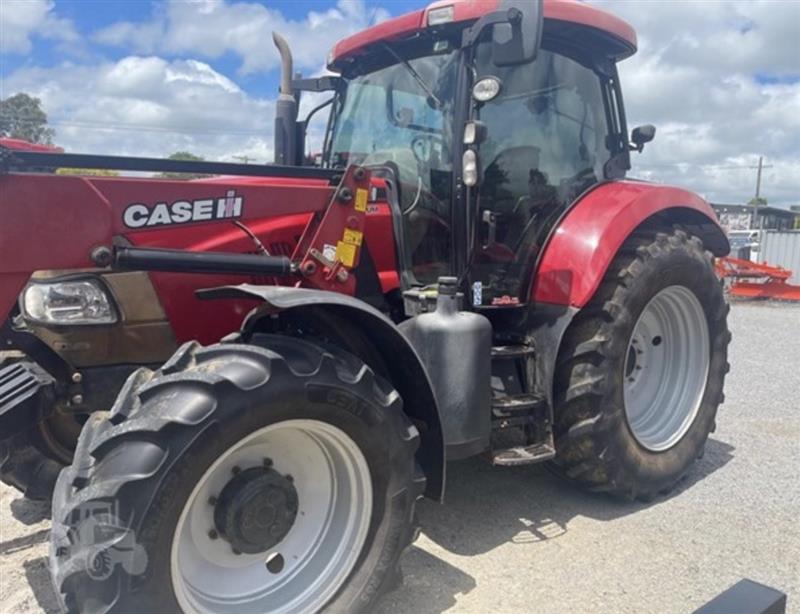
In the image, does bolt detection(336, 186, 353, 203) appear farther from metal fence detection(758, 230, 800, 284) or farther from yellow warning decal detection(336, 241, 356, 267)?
metal fence detection(758, 230, 800, 284)

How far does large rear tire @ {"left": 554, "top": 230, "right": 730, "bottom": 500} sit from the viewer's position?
3.45 meters

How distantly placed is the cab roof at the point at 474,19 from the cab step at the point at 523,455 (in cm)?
198

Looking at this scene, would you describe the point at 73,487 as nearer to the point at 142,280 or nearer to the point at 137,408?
the point at 137,408

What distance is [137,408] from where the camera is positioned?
85.1 inches

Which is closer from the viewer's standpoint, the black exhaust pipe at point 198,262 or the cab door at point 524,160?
the black exhaust pipe at point 198,262

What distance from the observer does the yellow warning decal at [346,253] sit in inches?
120

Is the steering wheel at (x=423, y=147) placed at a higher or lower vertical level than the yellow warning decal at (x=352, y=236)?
higher

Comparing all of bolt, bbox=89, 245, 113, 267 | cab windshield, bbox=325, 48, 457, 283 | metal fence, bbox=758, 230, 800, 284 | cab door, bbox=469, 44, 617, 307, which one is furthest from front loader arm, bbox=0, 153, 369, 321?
metal fence, bbox=758, 230, 800, 284

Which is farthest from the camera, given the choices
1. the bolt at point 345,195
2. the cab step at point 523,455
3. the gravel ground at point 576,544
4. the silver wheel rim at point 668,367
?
the silver wheel rim at point 668,367

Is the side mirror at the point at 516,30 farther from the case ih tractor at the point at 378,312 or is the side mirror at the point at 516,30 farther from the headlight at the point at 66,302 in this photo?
the headlight at the point at 66,302

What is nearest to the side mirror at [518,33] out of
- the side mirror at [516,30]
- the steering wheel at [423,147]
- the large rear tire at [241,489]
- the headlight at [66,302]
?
the side mirror at [516,30]

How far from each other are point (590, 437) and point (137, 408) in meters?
2.14

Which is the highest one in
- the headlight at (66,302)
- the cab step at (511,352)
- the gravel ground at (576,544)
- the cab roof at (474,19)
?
the cab roof at (474,19)

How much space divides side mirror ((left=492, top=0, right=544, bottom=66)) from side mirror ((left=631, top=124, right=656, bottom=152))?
62.7 inches
